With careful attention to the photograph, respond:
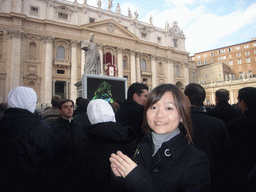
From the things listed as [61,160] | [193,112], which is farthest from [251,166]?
[61,160]

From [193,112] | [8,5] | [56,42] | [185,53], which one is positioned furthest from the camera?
[185,53]

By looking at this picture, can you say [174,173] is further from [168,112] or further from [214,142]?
[214,142]

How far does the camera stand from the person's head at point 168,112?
1.30 meters

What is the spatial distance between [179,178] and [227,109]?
2959mm

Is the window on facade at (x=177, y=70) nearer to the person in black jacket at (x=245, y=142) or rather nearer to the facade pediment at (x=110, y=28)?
the facade pediment at (x=110, y=28)

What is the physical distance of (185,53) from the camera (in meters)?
35.5

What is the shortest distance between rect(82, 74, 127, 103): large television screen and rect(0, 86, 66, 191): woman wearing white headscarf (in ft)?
24.0

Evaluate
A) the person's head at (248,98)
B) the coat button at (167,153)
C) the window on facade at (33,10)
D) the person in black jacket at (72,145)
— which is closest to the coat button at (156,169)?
the coat button at (167,153)

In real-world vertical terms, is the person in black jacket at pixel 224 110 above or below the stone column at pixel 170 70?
below

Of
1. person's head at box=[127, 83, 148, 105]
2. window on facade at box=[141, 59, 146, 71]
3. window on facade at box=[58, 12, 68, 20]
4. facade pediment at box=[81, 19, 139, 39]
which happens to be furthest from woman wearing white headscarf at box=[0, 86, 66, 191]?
window on facade at box=[141, 59, 146, 71]

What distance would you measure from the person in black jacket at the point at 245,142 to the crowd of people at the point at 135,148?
0.04ft

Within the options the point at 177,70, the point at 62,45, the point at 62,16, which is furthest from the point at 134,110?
the point at 177,70

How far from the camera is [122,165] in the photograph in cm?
114

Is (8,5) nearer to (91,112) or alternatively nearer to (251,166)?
(91,112)
